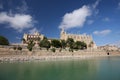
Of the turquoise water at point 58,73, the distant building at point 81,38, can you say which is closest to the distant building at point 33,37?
the distant building at point 81,38

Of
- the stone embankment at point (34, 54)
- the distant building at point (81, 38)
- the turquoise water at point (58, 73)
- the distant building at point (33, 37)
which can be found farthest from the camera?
the distant building at point (81, 38)

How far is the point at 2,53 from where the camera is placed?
49875mm

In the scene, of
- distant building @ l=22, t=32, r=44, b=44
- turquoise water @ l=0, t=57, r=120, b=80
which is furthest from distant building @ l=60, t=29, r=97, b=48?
turquoise water @ l=0, t=57, r=120, b=80

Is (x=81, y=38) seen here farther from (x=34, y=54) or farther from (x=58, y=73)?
(x=58, y=73)

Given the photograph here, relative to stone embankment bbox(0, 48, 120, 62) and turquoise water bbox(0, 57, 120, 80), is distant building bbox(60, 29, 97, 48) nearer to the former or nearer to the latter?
stone embankment bbox(0, 48, 120, 62)

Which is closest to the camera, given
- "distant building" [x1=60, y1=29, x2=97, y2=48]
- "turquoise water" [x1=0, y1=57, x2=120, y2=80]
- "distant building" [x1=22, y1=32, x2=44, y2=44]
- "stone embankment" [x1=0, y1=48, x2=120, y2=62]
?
"turquoise water" [x1=0, y1=57, x2=120, y2=80]

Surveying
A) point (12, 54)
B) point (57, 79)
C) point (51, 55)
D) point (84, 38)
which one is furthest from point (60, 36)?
point (57, 79)

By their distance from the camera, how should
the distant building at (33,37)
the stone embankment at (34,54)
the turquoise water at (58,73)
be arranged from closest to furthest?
the turquoise water at (58,73), the stone embankment at (34,54), the distant building at (33,37)

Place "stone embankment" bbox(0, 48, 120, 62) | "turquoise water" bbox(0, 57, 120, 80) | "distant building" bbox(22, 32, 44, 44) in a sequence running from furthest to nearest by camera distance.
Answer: "distant building" bbox(22, 32, 44, 44)
"stone embankment" bbox(0, 48, 120, 62)
"turquoise water" bbox(0, 57, 120, 80)

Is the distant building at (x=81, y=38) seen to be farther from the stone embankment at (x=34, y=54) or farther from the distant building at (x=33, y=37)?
the stone embankment at (x=34, y=54)

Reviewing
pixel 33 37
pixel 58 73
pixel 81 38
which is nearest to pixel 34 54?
pixel 58 73

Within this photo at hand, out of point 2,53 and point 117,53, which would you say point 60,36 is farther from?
point 2,53

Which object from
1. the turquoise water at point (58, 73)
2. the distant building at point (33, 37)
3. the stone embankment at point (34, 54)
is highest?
the distant building at point (33, 37)

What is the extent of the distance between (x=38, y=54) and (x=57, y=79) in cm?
4219
